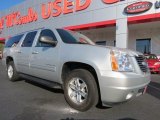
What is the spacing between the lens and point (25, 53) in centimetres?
688

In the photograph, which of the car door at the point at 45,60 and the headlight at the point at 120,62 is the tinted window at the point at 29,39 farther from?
the headlight at the point at 120,62

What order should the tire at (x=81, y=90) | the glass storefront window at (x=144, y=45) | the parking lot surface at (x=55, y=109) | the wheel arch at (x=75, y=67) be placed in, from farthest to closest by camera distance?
the glass storefront window at (x=144, y=45)
the wheel arch at (x=75, y=67)
the tire at (x=81, y=90)
the parking lot surface at (x=55, y=109)

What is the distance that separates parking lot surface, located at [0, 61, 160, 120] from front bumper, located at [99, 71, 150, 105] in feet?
1.35

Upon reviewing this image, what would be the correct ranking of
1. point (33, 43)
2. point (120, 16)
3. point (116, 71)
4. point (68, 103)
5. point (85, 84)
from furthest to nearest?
1. point (120, 16)
2. point (33, 43)
3. point (68, 103)
4. point (85, 84)
5. point (116, 71)

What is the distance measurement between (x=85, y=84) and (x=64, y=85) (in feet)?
2.30

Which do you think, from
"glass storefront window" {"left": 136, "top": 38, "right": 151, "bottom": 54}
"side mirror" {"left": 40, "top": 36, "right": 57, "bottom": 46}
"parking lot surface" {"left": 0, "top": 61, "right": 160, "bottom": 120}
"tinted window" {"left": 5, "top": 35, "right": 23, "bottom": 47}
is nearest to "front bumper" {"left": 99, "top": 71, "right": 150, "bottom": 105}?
"parking lot surface" {"left": 0, "top": 61, "right": 160, "bottom": 120}

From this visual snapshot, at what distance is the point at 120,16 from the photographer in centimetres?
1811

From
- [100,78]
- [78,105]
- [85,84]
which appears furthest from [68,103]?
[100,78]

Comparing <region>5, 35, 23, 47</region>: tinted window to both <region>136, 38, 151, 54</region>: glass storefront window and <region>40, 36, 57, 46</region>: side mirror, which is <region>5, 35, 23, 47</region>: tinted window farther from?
<region>136, 38, 151, 54</region>: glass storefront window

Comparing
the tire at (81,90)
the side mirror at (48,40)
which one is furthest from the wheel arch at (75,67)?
the side mirror at (48,40)

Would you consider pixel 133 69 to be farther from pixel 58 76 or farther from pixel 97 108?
pixel 58 76

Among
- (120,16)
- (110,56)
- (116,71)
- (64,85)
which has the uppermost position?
(120,16)

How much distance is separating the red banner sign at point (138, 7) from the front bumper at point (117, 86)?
510 inches

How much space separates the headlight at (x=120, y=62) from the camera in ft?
14.7
